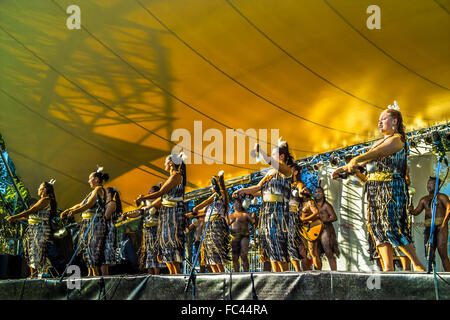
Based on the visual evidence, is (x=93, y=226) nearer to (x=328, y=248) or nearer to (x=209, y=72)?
(x=209, y=72)

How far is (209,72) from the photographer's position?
7688mm

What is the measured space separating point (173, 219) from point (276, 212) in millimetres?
1353

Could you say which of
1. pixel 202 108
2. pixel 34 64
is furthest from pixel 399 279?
pixel 34 64

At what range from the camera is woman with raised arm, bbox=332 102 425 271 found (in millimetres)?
3760

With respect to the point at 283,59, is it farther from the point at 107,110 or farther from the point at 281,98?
the point at 107,110

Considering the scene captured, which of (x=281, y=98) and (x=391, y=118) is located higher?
(x=281, y=98)

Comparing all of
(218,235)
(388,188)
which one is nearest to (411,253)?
(388,188)

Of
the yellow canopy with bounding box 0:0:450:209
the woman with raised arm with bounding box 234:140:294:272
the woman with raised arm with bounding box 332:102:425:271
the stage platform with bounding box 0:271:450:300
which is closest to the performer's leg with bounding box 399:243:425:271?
the woman with raised arm with bounding box 332:102:425:271

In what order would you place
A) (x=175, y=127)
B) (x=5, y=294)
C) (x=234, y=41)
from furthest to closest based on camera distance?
(x=175, y=127) → (x=234, y=41) → (x=5, y=294)

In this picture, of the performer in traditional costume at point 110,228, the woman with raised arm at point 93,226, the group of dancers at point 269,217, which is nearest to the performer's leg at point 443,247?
the group of dancers at point 269,217

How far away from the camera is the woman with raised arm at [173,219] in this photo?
230 inches

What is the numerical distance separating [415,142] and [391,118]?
5271 millimetres

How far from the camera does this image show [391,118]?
402 cm
